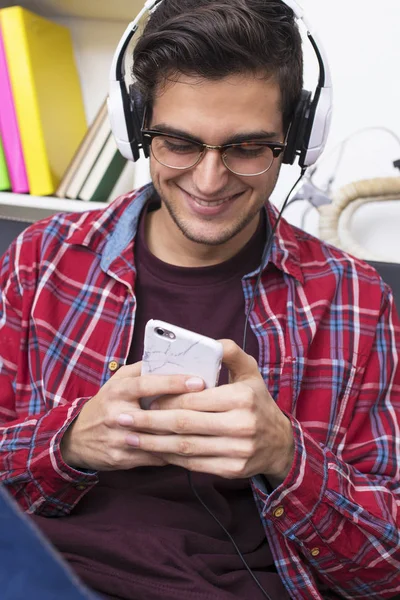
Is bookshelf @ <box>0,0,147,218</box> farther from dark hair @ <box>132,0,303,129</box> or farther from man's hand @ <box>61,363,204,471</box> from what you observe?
man's hand @ <box>61,363,204,471</box>

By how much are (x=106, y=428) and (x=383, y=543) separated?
1.36 ft

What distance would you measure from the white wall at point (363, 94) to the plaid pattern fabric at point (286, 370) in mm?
395

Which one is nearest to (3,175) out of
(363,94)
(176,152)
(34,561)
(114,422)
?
(176,152)

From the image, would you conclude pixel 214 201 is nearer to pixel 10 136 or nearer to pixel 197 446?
pixel 197 446

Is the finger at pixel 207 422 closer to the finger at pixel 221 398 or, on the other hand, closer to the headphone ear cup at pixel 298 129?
the finger at pixel 221 398

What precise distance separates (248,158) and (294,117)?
4.1 inches

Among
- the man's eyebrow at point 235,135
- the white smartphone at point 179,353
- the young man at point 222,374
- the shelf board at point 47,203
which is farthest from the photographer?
the shelf board at point 47,203

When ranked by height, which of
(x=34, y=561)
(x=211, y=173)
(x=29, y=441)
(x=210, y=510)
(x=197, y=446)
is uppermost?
(x=34, y=561)

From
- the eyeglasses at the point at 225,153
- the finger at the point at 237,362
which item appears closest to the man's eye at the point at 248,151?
the eyeglasses at the point at 225,153

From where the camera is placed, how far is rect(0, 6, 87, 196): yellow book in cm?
149

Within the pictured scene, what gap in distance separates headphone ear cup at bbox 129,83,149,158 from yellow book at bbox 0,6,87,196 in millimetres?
564

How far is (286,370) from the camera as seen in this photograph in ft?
3.41

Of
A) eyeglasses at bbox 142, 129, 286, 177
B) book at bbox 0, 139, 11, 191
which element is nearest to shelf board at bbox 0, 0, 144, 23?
book at bbox 0, 139, 11, 191

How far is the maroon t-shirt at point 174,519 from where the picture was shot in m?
0.86
